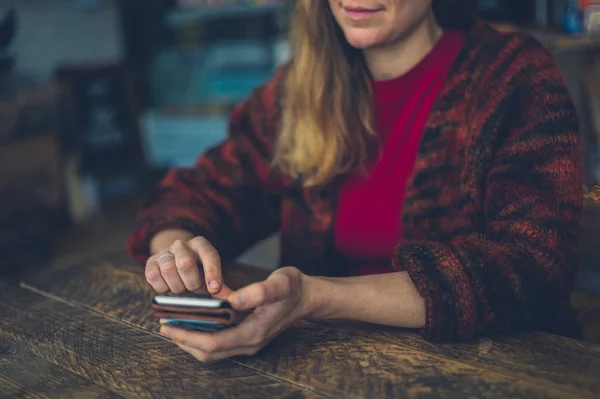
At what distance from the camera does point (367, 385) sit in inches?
32.5

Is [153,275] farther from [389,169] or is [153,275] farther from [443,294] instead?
[389,169]

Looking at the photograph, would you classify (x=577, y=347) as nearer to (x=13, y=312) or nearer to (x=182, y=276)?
(x=182, y=276)

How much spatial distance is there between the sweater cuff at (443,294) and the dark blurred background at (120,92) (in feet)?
4.85

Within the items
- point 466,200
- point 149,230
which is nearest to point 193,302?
point 149,230

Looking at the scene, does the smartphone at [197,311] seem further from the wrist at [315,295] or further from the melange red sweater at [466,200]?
the melange red sweater at [466,200]

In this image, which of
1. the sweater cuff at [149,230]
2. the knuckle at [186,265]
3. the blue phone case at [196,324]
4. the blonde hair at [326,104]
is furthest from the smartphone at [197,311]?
the blonde hair at [326,104]

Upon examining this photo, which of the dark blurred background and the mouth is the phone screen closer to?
the mouth

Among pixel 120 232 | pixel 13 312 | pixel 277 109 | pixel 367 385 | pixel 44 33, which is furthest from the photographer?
pixel 44 33

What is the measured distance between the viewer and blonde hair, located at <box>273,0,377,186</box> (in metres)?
1.37

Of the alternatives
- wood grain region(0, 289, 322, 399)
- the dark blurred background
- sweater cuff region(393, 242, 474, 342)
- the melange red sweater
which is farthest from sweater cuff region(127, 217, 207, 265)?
the dark blurred background

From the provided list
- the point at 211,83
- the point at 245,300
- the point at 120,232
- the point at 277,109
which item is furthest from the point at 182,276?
the point at 211,83

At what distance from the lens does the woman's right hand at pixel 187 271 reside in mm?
979

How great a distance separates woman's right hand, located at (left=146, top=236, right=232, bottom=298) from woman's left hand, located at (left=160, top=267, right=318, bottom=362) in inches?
3.0

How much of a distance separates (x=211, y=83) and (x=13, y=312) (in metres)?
3.72
